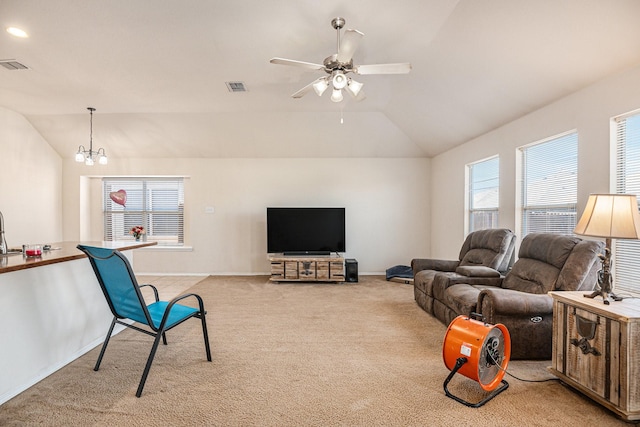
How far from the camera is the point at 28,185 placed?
18.6ft

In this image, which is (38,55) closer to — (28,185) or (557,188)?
(28,185)

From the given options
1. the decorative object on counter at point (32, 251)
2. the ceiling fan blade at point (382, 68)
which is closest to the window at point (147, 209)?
the decorative object on counter at point (32, 251)

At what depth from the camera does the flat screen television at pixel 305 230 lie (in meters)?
6.01

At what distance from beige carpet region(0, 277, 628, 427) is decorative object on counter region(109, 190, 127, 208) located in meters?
4.29

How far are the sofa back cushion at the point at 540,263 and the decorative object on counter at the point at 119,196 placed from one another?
6.88 m

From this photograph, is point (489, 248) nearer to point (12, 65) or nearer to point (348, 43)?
point (348, 43)

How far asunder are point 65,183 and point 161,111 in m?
2.99

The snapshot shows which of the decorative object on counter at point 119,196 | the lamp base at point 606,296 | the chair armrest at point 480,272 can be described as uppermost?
the decorative object on counter at point 119,196

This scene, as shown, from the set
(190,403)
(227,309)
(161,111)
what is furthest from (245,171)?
(190,403)

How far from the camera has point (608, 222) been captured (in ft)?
6.84

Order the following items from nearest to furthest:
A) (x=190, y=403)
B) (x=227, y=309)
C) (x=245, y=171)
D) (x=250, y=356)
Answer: (x=190, y=403), (x=250, y=356), (x=227, y=309), (x=245, y=171)

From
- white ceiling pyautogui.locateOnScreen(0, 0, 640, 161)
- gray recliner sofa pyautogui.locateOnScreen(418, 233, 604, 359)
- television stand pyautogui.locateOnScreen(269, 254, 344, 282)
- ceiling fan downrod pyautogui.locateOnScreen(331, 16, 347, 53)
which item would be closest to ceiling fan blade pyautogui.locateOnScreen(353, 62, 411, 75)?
ceiling fan downrod pyautogui.locateOnScreen(331, 16, 347, 53)

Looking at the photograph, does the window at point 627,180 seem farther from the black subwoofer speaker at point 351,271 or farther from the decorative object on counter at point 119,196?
the decorative object on counter at point 119,196

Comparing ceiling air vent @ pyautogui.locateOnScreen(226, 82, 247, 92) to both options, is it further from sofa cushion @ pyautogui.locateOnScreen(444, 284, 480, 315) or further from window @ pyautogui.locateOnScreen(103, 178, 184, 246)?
sofa cushion @ pyautogui.locateOnScreen(444, 284, 480, 315)
